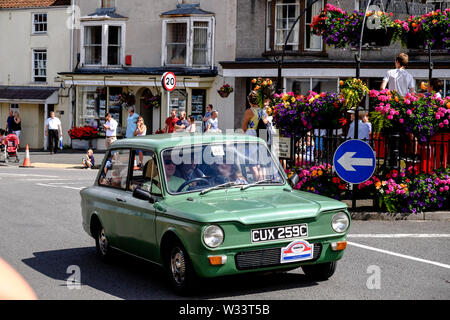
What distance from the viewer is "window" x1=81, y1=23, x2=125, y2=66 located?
37.6 m

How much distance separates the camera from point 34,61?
41.1m

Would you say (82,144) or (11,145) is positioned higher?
(11,145)

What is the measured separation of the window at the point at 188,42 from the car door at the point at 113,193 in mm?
26187

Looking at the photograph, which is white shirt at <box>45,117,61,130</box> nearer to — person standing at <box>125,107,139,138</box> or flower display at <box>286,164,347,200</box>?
person standing at <box>125,107,139,138</box>

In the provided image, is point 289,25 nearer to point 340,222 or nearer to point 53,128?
point 53,128

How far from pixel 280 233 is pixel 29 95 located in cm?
3532

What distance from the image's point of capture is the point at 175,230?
7.03 m

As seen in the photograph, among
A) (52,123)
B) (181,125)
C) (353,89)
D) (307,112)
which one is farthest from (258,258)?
(52,123)

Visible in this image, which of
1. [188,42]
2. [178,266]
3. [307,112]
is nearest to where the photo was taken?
[178,266]

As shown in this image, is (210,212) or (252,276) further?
(252,276)

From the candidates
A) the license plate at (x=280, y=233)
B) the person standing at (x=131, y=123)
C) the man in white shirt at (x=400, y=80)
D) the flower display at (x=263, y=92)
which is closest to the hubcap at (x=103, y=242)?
the license plate at (x=280, y=233)
